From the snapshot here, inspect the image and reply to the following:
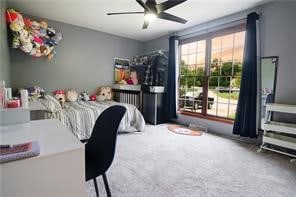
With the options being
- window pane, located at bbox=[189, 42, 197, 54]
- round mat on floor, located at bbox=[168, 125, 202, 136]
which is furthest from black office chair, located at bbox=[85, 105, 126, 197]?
window pane, located at bbox=[189, 42, 197, 54]

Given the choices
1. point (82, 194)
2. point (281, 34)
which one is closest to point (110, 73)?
point (281, 34)

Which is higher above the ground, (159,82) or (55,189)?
(159,82)

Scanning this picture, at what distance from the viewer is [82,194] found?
1.01 meters

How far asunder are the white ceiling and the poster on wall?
1017 millimetres

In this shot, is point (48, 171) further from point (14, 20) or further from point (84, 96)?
point (84, 96)

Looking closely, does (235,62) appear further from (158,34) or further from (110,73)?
(110,73)

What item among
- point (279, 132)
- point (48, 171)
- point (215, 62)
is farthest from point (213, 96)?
point (48, 171)

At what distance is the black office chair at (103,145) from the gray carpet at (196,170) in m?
0.52

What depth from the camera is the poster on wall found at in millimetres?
5023

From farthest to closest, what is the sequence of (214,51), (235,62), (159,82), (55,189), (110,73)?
(110,73)
(159,82)
(214,51)
(235,62)
(55,189)

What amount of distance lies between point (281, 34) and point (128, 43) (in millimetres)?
3700

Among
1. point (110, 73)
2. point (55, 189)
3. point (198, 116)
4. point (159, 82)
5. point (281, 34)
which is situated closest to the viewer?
point (55, 189)

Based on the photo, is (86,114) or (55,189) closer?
(55,189)

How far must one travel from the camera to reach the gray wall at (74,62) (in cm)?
371
